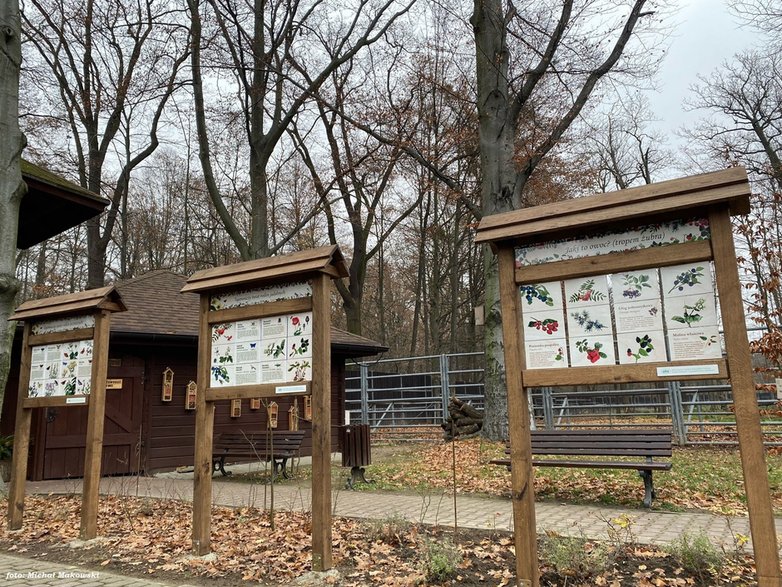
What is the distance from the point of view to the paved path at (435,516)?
4.98 m

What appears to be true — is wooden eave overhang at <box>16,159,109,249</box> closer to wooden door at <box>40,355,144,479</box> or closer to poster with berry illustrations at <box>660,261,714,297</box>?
wooden door at <box>40,355,144,479</box>

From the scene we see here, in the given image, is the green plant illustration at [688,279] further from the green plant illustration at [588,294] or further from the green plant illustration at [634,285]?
the green plant illustration at [588,294]

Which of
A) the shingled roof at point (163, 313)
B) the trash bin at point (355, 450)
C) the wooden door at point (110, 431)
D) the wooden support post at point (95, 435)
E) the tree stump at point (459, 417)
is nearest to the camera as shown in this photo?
the tree stump at point (459, 417)

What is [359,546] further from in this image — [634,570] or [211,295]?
[211,295]

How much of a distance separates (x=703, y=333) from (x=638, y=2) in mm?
11361

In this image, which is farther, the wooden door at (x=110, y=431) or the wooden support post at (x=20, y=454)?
Result: the wooden door at (x=110, y=431)

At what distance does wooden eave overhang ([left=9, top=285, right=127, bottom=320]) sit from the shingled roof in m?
3.86

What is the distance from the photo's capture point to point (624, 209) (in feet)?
12.4

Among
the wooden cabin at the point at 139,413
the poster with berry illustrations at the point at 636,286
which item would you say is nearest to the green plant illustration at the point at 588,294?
the poster with berry illustrations at the point at 636,286

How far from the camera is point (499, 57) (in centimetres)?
1309

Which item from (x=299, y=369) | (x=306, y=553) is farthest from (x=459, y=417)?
(x=306, y=553)

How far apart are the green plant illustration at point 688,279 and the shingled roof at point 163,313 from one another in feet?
30.7

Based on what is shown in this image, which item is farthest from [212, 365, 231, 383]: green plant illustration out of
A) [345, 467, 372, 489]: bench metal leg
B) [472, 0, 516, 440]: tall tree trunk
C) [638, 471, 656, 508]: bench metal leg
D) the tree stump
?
[472, 0, 516, 440]: tall tree trunk

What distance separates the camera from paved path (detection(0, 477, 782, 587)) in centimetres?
498
